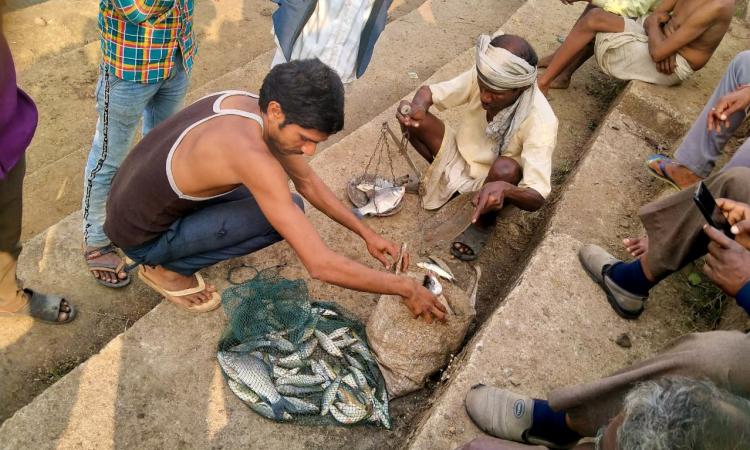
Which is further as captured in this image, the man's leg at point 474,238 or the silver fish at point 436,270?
the man's leg at point 474,238

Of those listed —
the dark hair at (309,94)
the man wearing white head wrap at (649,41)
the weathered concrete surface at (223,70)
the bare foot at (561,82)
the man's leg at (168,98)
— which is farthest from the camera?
the bare foot at (561,82)

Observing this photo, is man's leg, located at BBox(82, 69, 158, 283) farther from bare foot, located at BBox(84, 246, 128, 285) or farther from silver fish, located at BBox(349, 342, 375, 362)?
silver fish, located at BBox(349, 342, 375, 362)

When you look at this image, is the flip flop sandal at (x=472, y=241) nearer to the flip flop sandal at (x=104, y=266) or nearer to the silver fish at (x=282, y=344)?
the silver fish at (x=282, y=344)

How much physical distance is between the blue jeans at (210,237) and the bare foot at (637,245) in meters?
2.11

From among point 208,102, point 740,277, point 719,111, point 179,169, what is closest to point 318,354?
point 179,169

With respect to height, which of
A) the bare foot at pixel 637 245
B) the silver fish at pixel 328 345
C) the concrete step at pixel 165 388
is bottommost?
the concrete step at pixel 165 388

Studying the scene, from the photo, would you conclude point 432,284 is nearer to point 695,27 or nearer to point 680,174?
point 680,174

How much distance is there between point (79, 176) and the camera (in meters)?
5.23

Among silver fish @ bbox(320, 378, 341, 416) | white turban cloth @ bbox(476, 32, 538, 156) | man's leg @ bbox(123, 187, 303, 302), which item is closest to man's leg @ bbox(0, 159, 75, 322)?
man's leg @ bbox(123, 187, 303, 302)

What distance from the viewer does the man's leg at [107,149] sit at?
3.38 m

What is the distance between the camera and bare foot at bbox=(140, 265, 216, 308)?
3.34 metres

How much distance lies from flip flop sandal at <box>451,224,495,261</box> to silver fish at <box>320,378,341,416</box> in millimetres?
1318

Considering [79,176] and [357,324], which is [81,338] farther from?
[79,176]

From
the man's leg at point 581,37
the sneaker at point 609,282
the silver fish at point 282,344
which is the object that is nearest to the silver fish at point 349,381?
the silver fish at point 282,344
